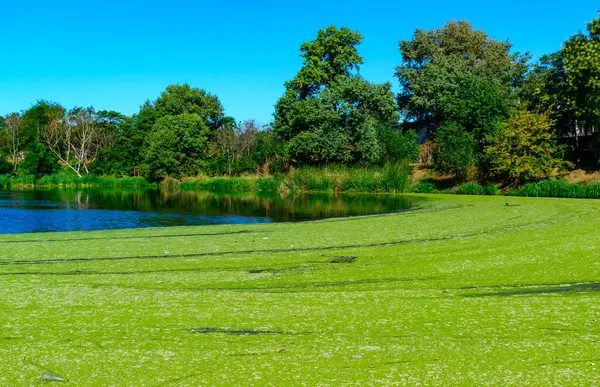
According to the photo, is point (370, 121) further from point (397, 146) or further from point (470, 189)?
point (470, 189)

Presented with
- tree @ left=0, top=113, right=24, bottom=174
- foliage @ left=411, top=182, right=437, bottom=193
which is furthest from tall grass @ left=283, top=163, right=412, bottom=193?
tree @ left=0, top=113, right=24, bottom=174

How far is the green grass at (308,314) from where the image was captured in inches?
156

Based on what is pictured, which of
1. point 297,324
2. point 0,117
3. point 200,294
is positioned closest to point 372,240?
point 200,294

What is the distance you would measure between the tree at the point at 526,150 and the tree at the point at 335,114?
444 inches

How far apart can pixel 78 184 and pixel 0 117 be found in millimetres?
29323

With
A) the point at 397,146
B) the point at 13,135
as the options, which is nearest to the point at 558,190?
the point at 397,146

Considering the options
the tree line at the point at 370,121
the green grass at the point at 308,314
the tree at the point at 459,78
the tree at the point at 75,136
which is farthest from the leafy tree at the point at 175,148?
the green grass at the point at 308,314

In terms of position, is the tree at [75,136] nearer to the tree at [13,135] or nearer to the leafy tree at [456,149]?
the tree at [13,135]

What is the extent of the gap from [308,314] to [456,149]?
33.3 metres

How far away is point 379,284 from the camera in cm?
736

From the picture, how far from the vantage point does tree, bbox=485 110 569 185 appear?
3278 centimetres

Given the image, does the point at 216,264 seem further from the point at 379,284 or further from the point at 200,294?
the point at 379,284

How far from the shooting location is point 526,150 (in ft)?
109

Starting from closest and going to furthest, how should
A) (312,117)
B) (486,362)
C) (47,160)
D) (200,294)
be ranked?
1. (486,362)
2. (200,294)
3. (312,117)
4. (47,160)
